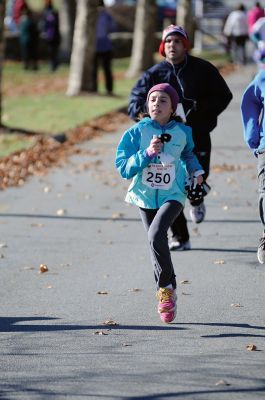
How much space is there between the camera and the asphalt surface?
630 centimetres

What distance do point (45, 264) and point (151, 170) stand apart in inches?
97.2

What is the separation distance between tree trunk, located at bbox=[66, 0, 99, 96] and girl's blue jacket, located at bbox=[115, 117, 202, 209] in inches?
663

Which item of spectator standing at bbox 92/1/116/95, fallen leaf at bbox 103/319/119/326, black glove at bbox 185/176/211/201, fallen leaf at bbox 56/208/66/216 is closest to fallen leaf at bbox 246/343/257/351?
fallen leaf at bbox 103/319/119/326

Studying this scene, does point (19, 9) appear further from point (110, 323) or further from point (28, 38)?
point (110, 323)

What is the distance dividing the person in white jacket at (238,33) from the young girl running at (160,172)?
1105 inches

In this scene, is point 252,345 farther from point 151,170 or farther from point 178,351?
point 151,170

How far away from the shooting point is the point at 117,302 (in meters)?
8.39

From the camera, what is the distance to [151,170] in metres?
7.73

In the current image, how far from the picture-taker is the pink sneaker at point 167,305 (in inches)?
299

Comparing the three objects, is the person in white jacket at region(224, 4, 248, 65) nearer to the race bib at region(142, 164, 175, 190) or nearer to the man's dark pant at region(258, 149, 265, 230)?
the man's dark pant at region(258, 149, 265, 230)

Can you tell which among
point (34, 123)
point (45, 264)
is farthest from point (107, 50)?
point (45, 264)

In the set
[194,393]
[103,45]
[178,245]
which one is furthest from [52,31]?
[194,393]

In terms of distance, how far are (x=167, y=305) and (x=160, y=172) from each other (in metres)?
0.91

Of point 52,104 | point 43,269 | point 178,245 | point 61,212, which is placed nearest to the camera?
point 43,269
